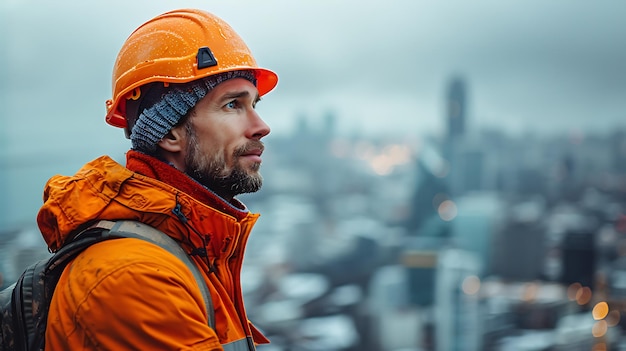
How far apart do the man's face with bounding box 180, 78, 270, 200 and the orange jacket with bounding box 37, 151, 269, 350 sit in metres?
0.05

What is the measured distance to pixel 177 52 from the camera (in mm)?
1499

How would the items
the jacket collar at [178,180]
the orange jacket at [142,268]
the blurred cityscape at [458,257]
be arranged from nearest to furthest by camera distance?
1. the orange jacket at [142,268]
2. the jacket collar at [178,180]
3. the blurred cityscape at [458,257]

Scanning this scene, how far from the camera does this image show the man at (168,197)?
1185 mm

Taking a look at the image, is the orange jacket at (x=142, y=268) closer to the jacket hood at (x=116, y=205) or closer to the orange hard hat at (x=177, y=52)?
the jacket hood at (x=116, y=205)

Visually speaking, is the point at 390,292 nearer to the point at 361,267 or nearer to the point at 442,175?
the point at 361,267

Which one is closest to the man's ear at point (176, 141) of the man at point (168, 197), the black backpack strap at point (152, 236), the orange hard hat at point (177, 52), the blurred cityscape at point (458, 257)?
the man at point (168, 197)

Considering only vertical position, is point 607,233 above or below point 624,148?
below

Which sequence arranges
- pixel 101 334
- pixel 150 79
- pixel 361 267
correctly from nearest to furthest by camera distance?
pixel 101 334 → pixel 150 79 → pixel 361 267

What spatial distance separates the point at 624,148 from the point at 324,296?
2608 centimetres

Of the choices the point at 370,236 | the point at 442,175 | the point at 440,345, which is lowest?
the point at 440,345

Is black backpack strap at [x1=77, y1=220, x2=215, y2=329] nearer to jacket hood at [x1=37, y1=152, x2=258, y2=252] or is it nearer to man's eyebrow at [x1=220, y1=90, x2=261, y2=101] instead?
jacket hood at [x1=37, y1=152, x2=258, y2=252]

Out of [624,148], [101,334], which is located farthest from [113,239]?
[624,148]

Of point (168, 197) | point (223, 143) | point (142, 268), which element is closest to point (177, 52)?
point (223, 143)

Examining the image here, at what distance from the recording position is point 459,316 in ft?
152
